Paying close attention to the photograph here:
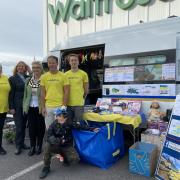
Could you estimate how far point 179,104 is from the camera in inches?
140

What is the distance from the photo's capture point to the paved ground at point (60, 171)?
3.89 m

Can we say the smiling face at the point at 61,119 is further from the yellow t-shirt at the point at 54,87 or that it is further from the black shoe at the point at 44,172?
the black shoe at the point at 44,172

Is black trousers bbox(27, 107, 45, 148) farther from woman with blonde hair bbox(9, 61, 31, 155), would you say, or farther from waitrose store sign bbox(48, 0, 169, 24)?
waitrose store sign bbox(48, 0, 169, 24)

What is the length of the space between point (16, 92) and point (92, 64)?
2.86 m

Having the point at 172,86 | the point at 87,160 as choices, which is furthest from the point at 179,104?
the point at 87,160

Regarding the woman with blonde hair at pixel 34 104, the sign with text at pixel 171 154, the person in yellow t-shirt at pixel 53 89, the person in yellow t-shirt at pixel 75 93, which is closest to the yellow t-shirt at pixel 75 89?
the person in yellow t-shirt at pixel 75 93

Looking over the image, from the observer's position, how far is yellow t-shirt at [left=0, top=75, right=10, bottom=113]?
4.97 meters

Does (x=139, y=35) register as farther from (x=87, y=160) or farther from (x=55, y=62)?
(x=87, y=160)

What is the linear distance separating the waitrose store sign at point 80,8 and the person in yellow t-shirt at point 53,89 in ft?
18.0

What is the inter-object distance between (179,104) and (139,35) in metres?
1.85

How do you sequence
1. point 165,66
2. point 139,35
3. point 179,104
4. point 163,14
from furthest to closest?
point 163,14 → point 139,35 → point 165,66 → point 179,104

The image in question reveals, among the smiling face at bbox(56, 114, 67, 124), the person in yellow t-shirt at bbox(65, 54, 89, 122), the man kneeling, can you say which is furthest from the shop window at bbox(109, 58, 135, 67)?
the smiling face at bbox(56, 114, 67, 124)

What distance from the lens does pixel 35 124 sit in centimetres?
489

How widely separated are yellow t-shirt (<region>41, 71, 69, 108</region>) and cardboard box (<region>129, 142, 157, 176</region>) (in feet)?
4.91
